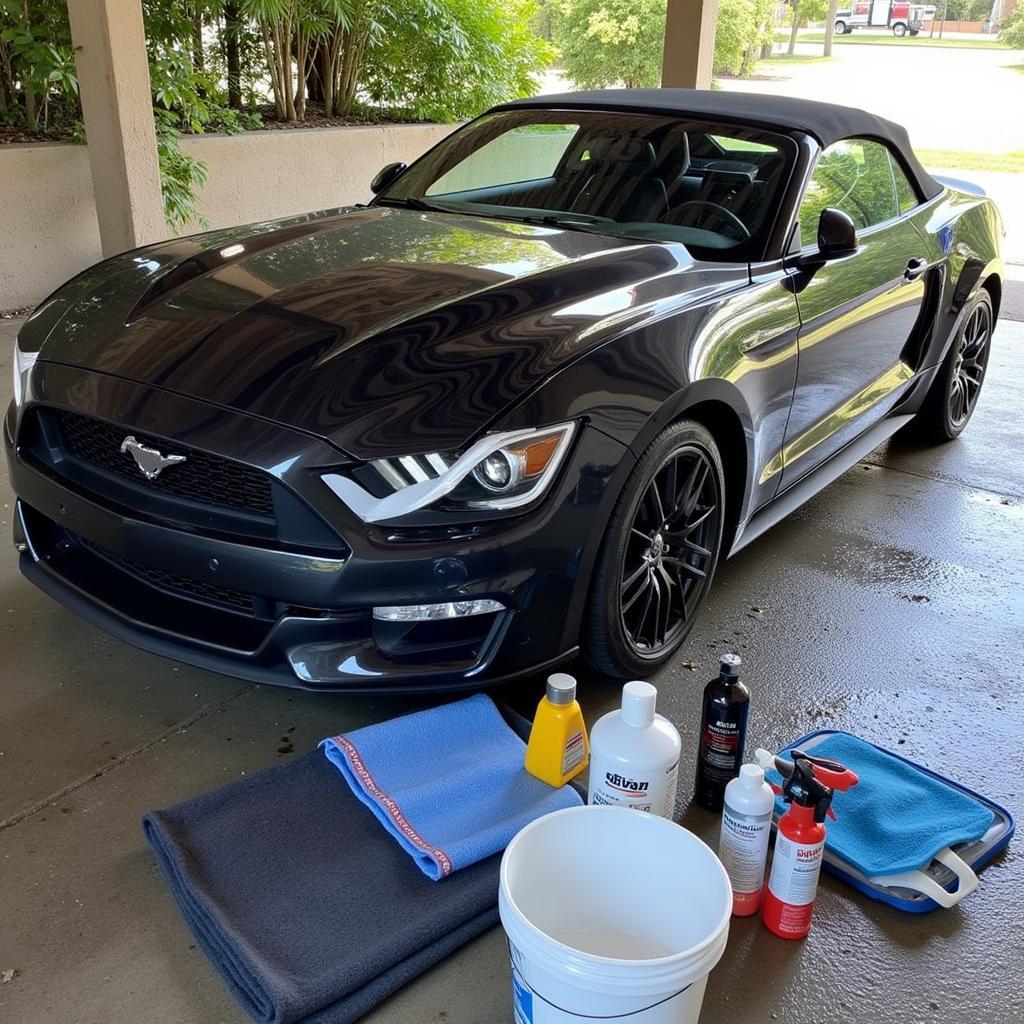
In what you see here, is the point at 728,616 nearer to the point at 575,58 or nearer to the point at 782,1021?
the point at 782,1021

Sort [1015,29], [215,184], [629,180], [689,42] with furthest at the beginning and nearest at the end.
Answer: [1015,29] → [215,184] → [689,42] → [629,180]

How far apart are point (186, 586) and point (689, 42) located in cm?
563

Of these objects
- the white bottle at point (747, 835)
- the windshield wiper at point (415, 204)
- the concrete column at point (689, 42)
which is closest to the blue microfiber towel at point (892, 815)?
the white bottle at point (747, 835)

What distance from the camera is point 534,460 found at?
6.84 feet

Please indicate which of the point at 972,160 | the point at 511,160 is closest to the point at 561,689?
the point at 511,160

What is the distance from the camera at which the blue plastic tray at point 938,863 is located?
1.99 metres

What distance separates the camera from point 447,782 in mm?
2141

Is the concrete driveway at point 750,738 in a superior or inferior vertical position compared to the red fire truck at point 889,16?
inferior

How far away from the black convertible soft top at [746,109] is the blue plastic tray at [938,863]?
6.05 feet

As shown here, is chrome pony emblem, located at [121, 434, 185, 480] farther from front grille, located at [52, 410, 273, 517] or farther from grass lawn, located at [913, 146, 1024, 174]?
grass lawn, located at [913, 146, 1024, 174]

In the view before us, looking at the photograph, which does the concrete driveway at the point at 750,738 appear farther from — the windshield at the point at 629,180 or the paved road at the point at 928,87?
the paved road at the point at 928,87

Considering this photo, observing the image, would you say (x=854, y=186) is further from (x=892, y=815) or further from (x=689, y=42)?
(x=689, y=42)

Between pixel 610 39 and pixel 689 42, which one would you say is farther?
pixel 610 39

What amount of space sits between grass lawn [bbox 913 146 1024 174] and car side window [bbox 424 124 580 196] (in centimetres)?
1228
